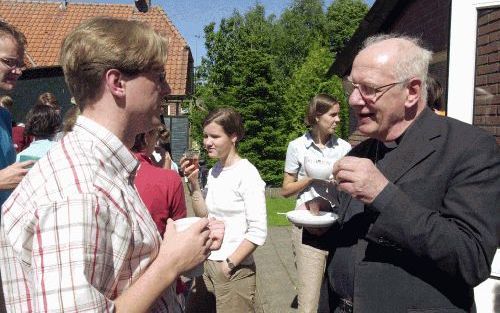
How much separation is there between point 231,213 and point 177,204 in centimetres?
71

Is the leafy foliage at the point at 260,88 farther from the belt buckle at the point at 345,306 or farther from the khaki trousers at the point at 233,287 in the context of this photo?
the belt buckle at the point at 345,306

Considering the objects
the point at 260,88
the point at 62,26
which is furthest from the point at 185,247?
the point at 62,26

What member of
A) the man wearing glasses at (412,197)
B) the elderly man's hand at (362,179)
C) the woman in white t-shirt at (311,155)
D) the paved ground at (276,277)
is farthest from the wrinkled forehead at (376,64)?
the paved ground at (276,277)

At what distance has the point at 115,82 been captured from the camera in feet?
4.58

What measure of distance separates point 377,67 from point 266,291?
4427 millimetres

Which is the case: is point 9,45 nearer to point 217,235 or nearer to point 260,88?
point 217,235

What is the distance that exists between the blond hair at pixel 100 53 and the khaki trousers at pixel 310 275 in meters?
2.87

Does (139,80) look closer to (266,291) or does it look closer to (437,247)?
(437,247)

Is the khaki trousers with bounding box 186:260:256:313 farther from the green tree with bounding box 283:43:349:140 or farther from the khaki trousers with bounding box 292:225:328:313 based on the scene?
the green tree with bounding box 283:43:349:140

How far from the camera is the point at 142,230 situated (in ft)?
4.43

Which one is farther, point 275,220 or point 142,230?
point 275,220

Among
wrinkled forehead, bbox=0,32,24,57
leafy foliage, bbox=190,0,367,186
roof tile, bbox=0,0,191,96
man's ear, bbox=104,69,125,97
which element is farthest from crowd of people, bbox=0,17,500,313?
roof tile, bbox=0,0,191,96

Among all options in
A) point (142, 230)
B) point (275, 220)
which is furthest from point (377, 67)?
point (275, 220)

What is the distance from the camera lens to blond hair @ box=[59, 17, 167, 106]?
1377 millimetres
